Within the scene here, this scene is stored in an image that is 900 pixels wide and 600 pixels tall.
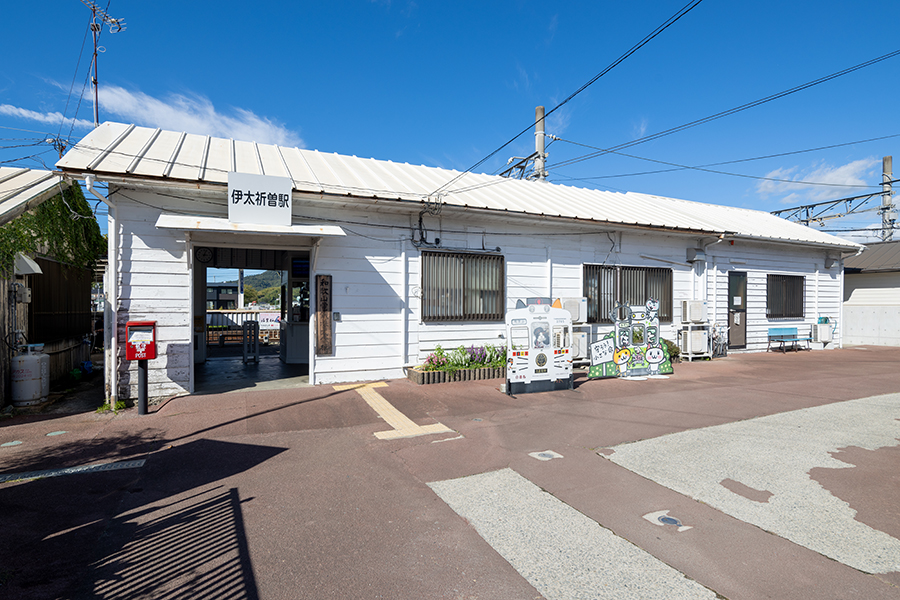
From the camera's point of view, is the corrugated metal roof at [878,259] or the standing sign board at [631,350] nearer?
the standing sign board at [631,350]

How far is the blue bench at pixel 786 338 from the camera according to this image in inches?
612

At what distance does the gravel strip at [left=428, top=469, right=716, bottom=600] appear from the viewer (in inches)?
114

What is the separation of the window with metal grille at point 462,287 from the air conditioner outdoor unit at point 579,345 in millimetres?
2140

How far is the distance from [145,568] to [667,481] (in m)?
4.55

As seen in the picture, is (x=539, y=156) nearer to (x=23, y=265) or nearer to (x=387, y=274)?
(x=387, y=274)

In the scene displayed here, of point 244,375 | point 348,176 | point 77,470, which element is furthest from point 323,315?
point 77,470

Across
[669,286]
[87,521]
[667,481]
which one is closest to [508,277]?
[669,286]

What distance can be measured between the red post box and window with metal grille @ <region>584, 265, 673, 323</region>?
9.79 m

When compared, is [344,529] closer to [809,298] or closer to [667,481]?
[667,481]

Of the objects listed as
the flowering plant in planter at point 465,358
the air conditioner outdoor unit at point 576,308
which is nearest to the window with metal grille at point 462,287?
the flowering plant in planter at point 465,358

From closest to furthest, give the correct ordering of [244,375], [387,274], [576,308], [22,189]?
[22,189], [387,274], [244,375], [576,308]

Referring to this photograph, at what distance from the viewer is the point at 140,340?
7.15m

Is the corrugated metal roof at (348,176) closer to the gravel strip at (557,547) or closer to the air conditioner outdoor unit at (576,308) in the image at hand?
the air conditioner outdoor unit at (576,308)

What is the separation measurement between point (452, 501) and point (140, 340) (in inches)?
233
